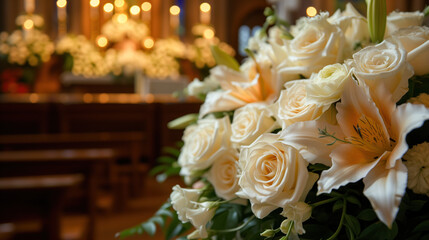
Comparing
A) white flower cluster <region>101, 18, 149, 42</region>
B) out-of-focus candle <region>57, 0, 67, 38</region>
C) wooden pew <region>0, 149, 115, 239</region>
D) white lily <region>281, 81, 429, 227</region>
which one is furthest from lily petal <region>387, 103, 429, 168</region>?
out-of-focus candle <region>57, 0, 67, 38</region>

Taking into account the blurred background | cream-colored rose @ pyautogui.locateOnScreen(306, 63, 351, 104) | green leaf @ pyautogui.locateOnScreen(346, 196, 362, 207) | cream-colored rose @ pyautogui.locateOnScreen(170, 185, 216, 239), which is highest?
cream-colored rose @ pyautogui.locateOnScreen(306, 63, 351, 104)

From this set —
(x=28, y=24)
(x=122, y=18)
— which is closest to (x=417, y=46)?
(x=122, y=18)

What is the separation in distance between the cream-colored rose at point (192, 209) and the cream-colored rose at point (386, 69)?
0.81 feet

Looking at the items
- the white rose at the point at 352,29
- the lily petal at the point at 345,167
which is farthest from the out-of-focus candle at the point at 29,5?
the lily petal at the point at 345,167

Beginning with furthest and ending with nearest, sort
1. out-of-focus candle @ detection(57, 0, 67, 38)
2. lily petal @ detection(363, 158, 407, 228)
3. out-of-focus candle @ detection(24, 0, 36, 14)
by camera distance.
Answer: out-of-focus candle @ detection(57, 0, 67, 38)
out-of-focus candle @ detection(24, 0, 36, 14)
lily petal @ detection(363, 158, 407, 228)

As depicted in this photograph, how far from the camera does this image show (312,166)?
0.47 meters

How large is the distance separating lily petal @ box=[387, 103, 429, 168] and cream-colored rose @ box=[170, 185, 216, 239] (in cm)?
25

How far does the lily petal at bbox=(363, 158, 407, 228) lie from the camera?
352mm

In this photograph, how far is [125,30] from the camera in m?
6.79

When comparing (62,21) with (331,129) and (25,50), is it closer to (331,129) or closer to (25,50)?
(25,50)

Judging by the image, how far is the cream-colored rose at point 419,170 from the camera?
421 millimetres

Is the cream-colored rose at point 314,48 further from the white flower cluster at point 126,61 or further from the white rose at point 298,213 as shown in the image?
the white flower cluster at point 126,61

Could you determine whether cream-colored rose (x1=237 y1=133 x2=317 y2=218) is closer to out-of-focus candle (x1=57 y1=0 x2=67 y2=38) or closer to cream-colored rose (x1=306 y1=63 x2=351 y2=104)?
cream-colored rose (x1=306 y1=63 x2=351 y2=104)

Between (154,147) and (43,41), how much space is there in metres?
2.40
